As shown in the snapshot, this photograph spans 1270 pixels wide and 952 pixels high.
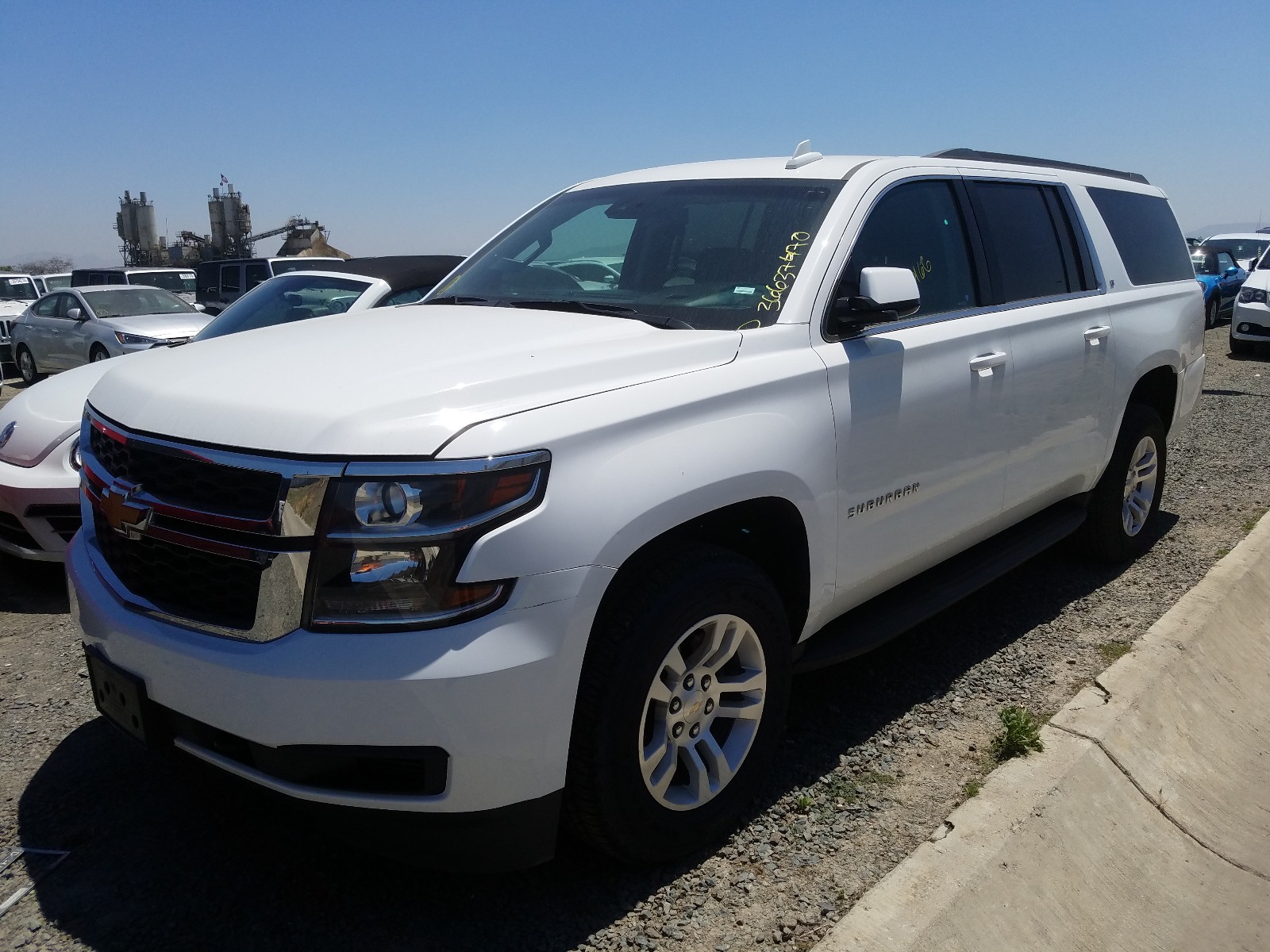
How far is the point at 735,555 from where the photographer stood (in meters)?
2.79

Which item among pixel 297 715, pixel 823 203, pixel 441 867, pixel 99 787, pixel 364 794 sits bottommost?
pixel 99 787

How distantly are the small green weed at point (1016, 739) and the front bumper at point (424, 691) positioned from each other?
1.69 m

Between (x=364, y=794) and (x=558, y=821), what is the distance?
0.50 m

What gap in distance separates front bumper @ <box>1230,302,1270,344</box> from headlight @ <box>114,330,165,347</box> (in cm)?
1434

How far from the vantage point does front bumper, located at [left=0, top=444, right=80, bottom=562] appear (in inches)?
185

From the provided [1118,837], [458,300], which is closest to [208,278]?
[458,300]

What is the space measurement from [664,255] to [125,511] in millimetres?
1896

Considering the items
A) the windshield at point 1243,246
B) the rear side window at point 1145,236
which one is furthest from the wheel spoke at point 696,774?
the windshield at point 1243,246

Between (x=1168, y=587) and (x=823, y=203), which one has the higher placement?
(x=823, y=203)

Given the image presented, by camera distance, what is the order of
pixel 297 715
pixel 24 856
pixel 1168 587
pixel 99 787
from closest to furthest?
pixel 297 715, pixel 24 856, pixel 99 787, pixel 1168 587

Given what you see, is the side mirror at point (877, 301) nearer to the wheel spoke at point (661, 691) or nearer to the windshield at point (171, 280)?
the wheel spoke at point (661, 691)

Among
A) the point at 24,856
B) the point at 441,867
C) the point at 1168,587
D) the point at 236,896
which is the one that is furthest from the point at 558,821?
the point at 1168,587

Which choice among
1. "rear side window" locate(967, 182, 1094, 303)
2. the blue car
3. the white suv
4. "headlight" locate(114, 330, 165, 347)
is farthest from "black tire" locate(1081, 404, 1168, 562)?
the blue car

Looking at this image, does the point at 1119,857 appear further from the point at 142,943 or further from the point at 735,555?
the point at 142,943
